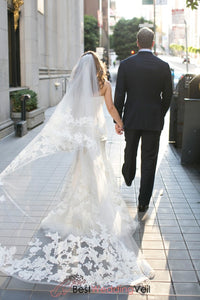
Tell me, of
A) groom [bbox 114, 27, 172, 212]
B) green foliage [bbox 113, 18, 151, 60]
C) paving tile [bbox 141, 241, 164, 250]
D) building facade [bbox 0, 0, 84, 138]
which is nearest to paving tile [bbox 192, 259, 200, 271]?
paving tile [bbox 141, 241, 164, 250]

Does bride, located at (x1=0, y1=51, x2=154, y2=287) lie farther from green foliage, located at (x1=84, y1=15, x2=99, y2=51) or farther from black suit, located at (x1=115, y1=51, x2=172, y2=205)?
green foliage, located at (x1=84, y1=15, x2=99, y2=51)

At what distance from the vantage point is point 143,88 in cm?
504

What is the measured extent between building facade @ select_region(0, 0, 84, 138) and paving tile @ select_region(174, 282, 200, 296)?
8.04 meters

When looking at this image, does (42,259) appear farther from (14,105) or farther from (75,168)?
(14,105)

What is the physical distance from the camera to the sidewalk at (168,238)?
3.45 metres

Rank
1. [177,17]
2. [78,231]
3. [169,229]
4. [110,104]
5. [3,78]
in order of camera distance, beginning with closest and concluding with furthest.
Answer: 1. [78,231]
2. [110,104]
3. [169,229]
4. [3,78]
5. [177,17]

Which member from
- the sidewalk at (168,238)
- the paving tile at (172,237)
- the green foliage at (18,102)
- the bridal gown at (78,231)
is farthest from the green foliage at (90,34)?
the paving tile at (172,237)

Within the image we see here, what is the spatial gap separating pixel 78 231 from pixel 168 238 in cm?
109

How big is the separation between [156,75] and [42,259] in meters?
2.52

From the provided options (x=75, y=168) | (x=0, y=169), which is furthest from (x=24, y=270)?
(x=0, y=169)

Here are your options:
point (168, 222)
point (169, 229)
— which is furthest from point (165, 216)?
point (169, 229)

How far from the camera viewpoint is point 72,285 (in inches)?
139

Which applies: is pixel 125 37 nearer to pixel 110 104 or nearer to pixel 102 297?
pixel 110 104

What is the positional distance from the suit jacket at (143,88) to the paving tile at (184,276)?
1.88 m
